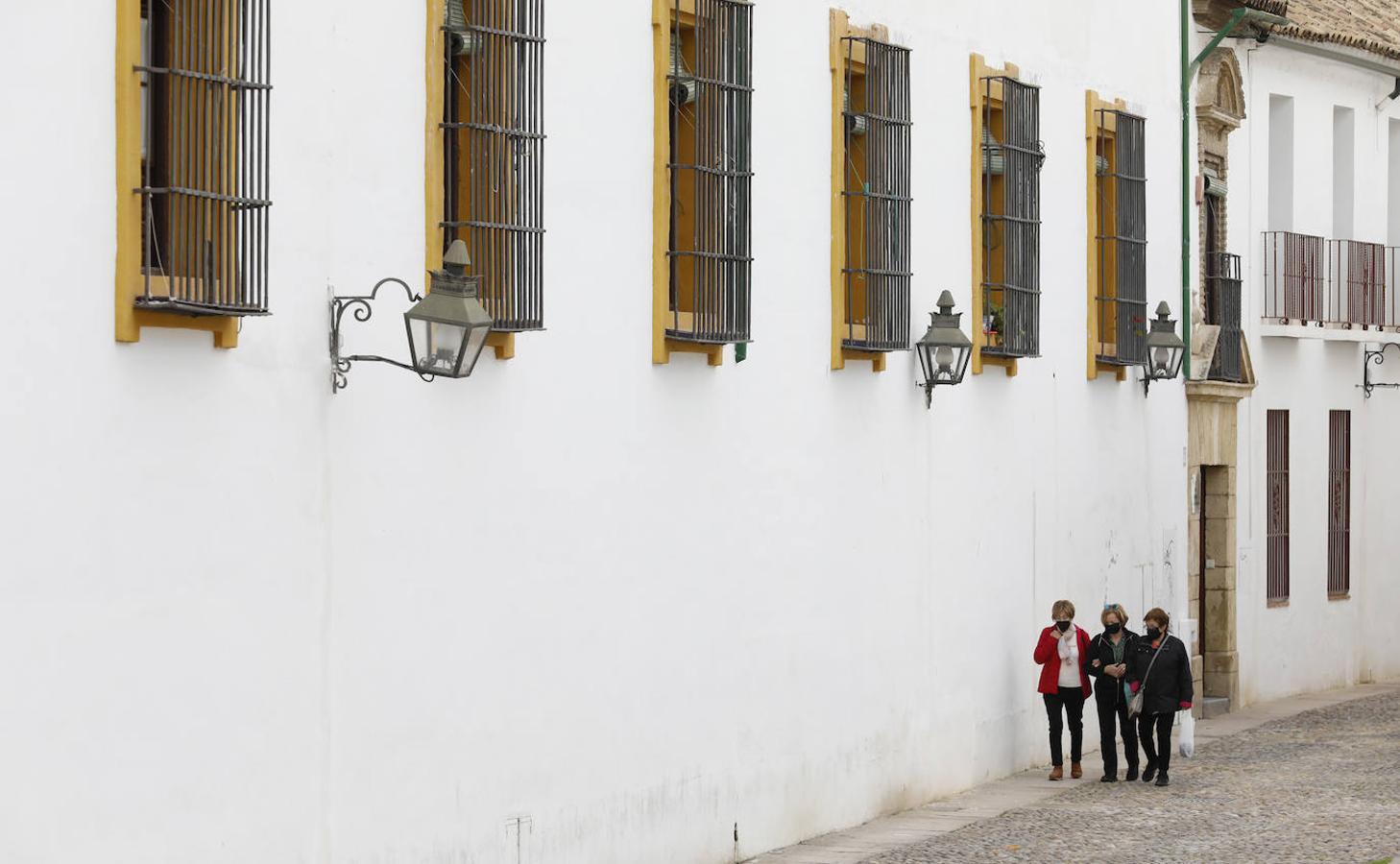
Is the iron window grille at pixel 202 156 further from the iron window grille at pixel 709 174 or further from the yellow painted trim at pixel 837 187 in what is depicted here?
the yellow painted trim at pixel 837 187

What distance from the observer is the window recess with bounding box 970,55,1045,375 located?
Answer: 16.5m

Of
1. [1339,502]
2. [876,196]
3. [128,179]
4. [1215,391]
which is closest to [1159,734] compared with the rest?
[876,196]

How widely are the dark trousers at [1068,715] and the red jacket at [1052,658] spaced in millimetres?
59

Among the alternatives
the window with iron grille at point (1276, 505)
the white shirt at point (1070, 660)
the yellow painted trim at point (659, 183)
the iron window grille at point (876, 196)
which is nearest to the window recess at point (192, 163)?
the yellow painted trim at point (659, 183)

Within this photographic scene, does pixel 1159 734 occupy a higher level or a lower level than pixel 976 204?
lower

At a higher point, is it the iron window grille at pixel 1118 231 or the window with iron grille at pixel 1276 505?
the iron window grille at pixel 1118 231

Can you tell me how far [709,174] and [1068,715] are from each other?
19.8 ft

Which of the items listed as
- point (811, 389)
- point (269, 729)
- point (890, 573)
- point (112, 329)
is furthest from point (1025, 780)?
point (112, 329)

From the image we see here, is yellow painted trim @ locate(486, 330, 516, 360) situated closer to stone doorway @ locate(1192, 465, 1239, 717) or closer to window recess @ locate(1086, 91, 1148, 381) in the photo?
window recess @ locate(1086, 91, 1148, 381)

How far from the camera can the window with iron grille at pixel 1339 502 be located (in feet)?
81.8

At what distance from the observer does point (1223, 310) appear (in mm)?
22109

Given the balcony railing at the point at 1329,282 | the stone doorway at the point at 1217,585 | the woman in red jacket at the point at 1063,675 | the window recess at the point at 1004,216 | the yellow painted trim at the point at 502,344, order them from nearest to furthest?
1. the yellow painted trim at the point at 502,344
2. the window recess at the point at 1004,216
3. the woman in red jacket at the point at 1063,675
4. the stone doorway at the point at 1217,585
5. the balcony railing at the point at 1329,282

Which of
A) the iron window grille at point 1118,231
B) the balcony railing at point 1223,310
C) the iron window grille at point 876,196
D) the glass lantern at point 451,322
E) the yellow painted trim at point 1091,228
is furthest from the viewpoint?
the balcony railing at point 1223,310

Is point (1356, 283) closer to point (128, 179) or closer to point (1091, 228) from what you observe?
point (1091, 228)
